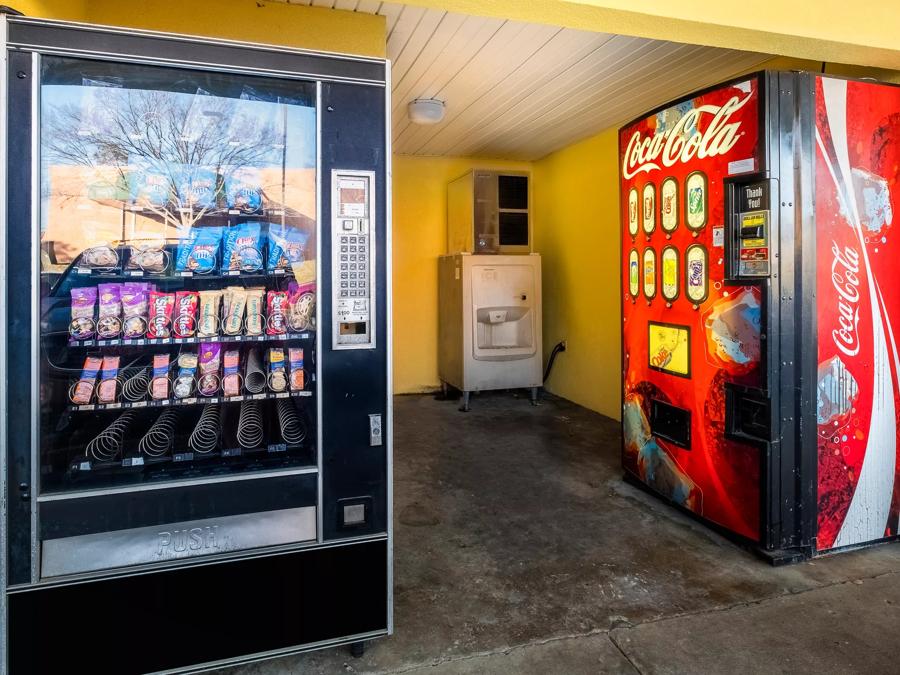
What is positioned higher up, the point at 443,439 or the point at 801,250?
the point at 801,250

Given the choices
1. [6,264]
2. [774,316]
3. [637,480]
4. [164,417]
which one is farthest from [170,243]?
[637,480]

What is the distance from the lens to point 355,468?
70.7 inches

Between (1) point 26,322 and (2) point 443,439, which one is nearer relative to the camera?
(1) point 26,322

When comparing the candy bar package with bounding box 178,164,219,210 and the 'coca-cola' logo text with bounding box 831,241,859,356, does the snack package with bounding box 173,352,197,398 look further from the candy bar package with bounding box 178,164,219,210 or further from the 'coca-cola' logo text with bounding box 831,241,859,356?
the 'coca-cola' logo text with bounding box 831,241,859,356

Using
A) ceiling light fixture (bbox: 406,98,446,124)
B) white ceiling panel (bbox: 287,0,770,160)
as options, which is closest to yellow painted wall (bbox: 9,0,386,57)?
white ceiling panel (bbox: 287,0,770,160)

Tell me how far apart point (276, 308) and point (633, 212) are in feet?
7.04

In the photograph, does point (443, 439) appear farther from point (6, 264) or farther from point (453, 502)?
point (6, 264)

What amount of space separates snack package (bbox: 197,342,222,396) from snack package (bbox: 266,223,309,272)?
0.34 metres

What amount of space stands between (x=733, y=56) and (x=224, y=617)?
12.2 feet

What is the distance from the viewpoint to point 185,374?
6.08ft

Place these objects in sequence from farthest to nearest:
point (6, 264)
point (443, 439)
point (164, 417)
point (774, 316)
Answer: point (443, 439)
point (774, 316)
point (164, 417)
point (6, 264)

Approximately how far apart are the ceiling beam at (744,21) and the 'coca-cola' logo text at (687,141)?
27 centimetres

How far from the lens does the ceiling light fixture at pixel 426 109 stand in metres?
4.08

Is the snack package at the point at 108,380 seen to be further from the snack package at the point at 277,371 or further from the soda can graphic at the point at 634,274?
the soda can graphic at the point at 634,274
